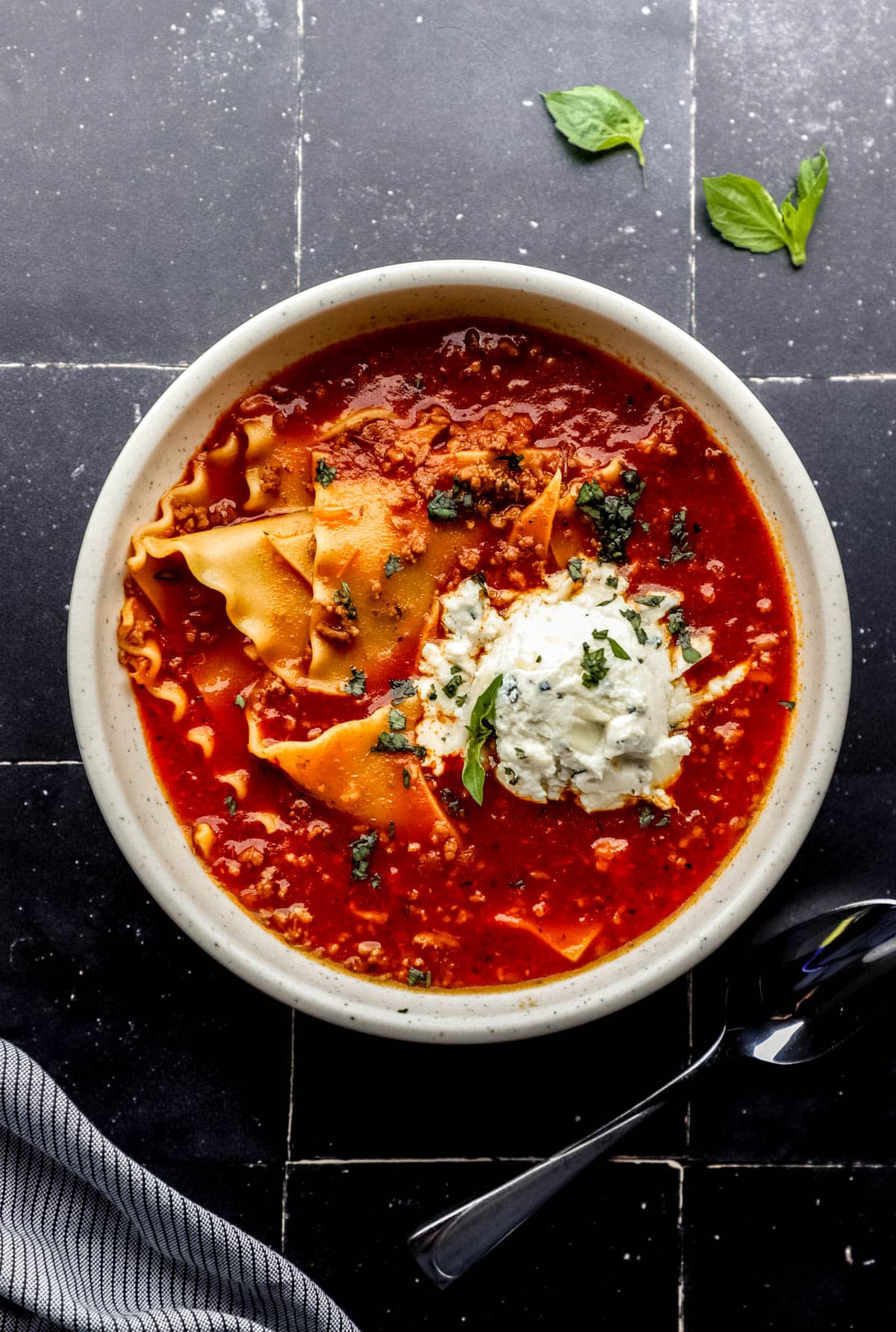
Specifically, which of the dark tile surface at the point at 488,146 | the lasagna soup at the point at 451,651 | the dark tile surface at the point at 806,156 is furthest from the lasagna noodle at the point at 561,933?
the dark tile surface at the point at 488,146

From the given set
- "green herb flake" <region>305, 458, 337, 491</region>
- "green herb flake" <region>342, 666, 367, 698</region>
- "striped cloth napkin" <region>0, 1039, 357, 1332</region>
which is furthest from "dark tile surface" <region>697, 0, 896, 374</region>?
"striped cloth napkin" <region>0, 1039, 357, 1332</region>

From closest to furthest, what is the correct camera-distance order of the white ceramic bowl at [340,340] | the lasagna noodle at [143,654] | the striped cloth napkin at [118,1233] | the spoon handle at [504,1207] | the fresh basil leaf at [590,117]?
the white ceramic bowl at [340,340] → the lasagna noodle at [143,654] → the striped cloth napkin at [118,1233] → the spoon handle at [504,1207] → the fresh basil leaf at [590,117]

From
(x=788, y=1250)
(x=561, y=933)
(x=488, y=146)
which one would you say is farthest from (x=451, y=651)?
(x=788, y=1250)

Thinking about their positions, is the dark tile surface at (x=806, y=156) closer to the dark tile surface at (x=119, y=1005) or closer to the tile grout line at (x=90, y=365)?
the tile grout line at (x=90, y=365)

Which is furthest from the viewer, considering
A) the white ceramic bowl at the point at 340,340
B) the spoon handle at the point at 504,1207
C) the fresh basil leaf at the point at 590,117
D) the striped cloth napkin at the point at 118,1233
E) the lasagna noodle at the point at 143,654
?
the fresh basil leaf at the point at 590,117

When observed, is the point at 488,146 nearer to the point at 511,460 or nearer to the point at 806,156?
the point at 806,156

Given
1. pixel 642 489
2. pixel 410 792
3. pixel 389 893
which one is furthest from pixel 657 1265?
pixel 642 489
